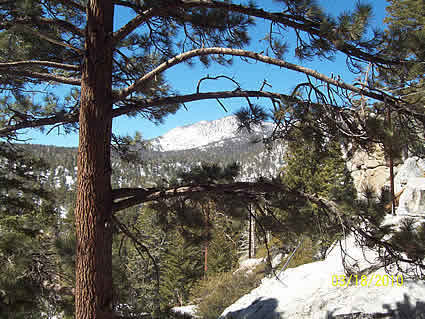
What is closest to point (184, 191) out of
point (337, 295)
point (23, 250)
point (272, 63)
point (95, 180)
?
point (95, 180)

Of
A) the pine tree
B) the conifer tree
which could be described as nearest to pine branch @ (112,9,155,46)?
the conifer tree

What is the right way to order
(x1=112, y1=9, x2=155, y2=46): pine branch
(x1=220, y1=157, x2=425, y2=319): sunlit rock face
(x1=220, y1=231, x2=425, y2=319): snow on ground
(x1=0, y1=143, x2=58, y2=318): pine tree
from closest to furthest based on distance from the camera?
(x1=112, y1=9, x2=155, y2=46): pine branch → (x1=0, y1=143, x2=58, y2=318): pine tree → (x1=220, y1=157, x2=425, y2=319): sunlit rock face → (x1=220, y1=231, x2=425, y2=319): snow on ground

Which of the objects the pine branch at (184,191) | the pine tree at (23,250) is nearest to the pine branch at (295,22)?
the pine branch at (184,191)

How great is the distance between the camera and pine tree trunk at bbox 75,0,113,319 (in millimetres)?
2324

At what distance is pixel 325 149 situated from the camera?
2859mm

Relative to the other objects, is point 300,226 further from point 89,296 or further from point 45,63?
point 45,63

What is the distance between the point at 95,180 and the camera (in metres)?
2.43

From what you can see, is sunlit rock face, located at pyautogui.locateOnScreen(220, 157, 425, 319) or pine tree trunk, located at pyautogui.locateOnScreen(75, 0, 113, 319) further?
sunlit rock face, located at pyautogui.locateOnScreen(220, 157, 425, 319)

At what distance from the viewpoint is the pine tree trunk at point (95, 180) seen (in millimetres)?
2324

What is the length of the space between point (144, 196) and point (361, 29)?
7.02 feet

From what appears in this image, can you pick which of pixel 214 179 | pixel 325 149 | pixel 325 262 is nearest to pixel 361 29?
pixel 325 149
